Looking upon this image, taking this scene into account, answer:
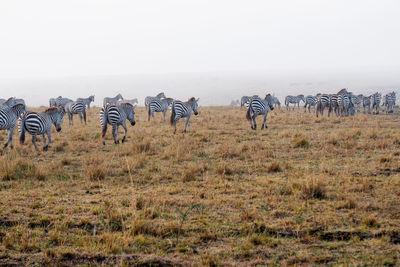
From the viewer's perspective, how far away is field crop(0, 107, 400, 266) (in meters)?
5.36

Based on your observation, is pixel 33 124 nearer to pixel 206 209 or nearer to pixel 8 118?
pixel 8 118

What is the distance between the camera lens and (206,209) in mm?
7211

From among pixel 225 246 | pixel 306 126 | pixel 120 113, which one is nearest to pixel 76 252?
pixel 225 246

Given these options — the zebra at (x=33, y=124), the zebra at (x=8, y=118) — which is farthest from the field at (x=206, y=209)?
the zebra at (x=8, y=118)

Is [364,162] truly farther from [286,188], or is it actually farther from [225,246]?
[225,246]

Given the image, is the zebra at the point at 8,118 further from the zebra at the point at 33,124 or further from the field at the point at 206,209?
the field at the point at 206,209

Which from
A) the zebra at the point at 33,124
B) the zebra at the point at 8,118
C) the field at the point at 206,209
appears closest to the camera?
the field at the point at 206,209

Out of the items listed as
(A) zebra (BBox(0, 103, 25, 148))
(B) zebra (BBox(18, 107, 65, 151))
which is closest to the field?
(B) zebra (BBox(18, 107, 65, 151))

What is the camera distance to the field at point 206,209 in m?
5.36

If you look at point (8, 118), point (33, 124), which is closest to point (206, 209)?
point (33, 124)

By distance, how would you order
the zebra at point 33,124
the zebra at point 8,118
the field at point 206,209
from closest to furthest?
the field at point 206,209 → the zebra at point 33,124 → the zebra at point 8,118

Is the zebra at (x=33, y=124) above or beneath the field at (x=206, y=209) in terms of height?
above

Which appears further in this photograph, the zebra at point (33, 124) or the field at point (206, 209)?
the zebra at point (33, 124)

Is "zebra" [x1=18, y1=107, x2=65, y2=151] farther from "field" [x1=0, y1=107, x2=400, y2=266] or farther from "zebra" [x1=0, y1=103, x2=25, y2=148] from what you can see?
"field" [x1=0, y1=107, x2=400, y2=266]
